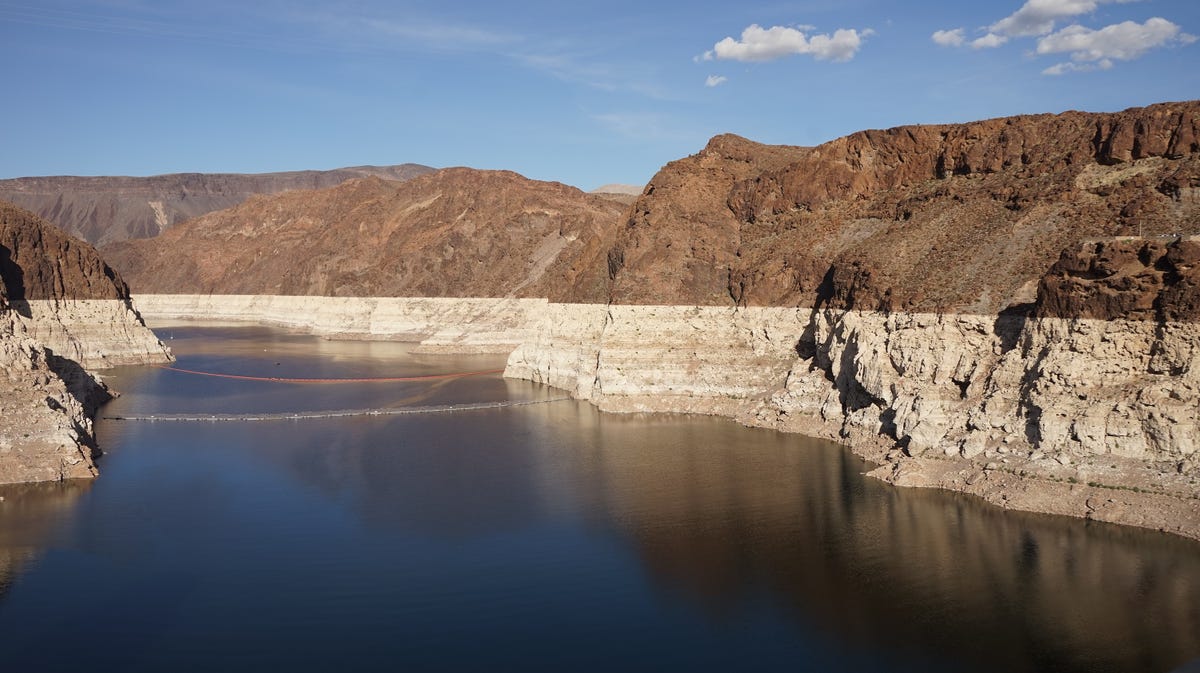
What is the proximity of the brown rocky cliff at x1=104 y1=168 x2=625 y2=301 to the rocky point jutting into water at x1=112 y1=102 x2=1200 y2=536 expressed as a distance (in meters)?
7.75

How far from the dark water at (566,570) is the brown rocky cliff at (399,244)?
1098 inches

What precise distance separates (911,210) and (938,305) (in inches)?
405

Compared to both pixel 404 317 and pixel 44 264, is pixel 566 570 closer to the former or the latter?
pixel 44 264

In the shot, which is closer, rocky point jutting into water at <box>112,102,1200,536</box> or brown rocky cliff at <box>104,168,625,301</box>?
rocky point jutting into water at <box>112,102,1200,536</box>

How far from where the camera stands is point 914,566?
82.9ft

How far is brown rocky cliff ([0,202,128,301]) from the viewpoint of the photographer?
239ft

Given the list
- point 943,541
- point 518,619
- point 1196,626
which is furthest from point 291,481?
point 1196,626

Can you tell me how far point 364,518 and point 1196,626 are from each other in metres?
24.0

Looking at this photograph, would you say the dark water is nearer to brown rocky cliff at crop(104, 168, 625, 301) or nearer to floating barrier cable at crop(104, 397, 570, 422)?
floating barrier cable at crop(104, 397, 570, 422)

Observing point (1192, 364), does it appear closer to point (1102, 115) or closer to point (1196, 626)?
point (1196, 626)

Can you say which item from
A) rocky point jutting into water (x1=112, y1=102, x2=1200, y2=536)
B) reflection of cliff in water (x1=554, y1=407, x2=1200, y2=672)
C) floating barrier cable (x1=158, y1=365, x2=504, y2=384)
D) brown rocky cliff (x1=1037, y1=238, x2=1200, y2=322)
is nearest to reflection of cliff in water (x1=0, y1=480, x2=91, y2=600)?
reflection of cliff in water (x1=554, y1=407, x2=1200, y2=672)

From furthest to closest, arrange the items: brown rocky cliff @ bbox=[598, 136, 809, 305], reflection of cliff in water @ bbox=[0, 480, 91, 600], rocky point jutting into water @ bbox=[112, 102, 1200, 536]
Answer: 1. brown rocky cliff @ bbox=[598, 136, 809, 305]
2. rocky point jutting into water @ bbox=[112, 102, 1200, 536]
3. reflection of cliff in water @ bbox=[0, 480, 91, 600]

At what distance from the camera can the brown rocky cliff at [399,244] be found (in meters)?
106

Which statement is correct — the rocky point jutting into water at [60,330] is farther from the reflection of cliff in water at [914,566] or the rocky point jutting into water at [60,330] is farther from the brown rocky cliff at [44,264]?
the reflection of cliff in water at [914,566]
